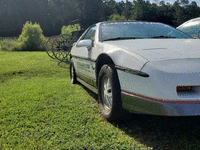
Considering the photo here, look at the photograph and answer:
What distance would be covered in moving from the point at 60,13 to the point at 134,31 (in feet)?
222

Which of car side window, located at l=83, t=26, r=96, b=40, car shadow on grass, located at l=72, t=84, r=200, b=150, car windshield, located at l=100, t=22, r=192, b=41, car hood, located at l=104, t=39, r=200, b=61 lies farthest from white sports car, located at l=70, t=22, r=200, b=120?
car side window, located at l=83, t=26, r=96, b=40

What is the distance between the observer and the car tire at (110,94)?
278 centimetres

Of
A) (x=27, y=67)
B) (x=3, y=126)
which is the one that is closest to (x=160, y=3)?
(x=27, y=67)

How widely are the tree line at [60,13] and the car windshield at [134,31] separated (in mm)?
45026

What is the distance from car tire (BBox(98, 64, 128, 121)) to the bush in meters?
17.1

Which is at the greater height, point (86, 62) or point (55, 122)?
point (86, 62)

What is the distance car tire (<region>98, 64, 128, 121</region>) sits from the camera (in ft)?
9.13

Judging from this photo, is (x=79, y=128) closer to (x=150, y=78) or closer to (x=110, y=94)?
(x=110, y=94)

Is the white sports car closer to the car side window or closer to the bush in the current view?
the car side window

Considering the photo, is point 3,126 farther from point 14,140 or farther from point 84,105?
point 84,105

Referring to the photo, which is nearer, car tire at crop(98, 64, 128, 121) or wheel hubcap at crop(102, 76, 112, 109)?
car tire at crop(98, 64, 128, 121)

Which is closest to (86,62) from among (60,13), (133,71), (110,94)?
(110,94)

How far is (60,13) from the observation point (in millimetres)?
67562

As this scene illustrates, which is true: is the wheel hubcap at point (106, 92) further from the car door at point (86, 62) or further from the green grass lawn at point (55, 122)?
the car door at point (86, 62)
